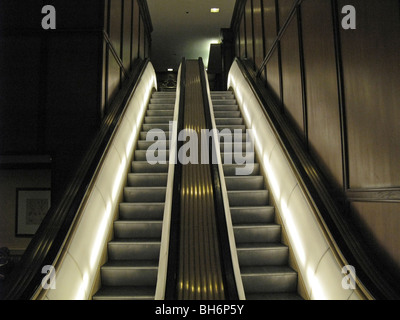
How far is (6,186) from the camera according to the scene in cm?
784

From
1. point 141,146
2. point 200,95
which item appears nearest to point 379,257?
point 141,146

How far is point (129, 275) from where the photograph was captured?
9.59 feet

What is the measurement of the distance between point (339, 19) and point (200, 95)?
144 inches

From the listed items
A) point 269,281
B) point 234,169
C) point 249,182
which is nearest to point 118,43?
point 234,169

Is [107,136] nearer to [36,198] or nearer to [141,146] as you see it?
[141,146]

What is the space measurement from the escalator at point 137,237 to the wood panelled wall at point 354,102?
1794 mm

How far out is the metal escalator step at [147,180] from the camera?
4.15 m

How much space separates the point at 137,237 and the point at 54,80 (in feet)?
6.85

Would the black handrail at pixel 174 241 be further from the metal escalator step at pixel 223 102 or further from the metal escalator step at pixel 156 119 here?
the metal escalator step at pixel 223 102

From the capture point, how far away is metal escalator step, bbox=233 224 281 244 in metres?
3.34

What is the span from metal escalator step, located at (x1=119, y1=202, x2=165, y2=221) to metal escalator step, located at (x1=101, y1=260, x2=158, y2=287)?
755mm

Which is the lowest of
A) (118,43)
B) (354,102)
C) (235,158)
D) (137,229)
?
(137,229)

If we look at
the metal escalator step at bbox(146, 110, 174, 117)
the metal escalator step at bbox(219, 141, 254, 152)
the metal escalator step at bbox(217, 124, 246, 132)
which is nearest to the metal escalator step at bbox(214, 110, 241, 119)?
the metal escalator step at bbox(217, 124, 246, 132)
